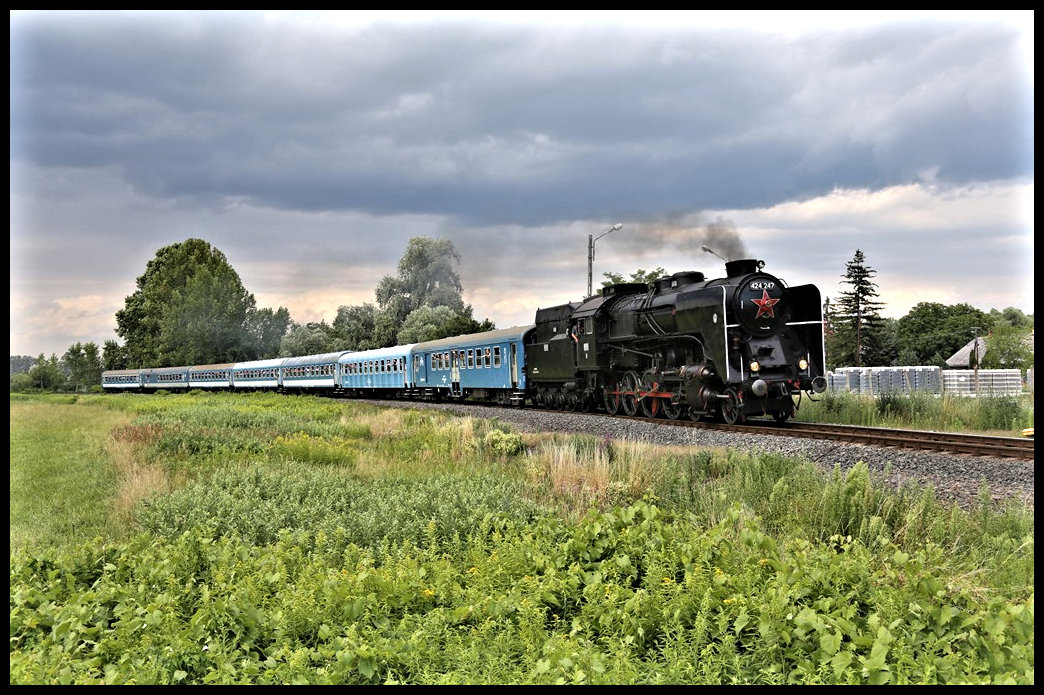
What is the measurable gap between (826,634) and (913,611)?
3.11 feet

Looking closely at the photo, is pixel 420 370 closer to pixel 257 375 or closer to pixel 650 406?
pixel 650 406

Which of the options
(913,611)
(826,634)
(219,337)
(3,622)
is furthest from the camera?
(219,337)

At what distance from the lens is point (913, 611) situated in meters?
5.59

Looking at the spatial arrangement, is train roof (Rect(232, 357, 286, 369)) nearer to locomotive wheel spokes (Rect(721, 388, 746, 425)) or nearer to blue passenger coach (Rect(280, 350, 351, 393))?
blue passenger coach (Rect(280, 350, 351, 393))

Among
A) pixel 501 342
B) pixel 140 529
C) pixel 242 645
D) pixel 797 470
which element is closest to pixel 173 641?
pixel 242 645

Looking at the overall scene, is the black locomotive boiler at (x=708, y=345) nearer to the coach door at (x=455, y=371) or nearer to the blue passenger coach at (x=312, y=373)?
the coach door at (x=455, y=371)

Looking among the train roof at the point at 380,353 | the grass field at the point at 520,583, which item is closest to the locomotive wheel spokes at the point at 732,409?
the grass field at the point at 520,583

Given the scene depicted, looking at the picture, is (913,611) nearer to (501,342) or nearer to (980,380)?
(501,342)

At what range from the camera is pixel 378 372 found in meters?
50.4

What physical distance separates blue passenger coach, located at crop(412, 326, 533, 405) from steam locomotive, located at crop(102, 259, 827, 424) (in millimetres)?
89

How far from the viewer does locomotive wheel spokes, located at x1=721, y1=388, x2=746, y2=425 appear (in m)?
19.8

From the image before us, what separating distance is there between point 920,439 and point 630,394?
32.1 ft

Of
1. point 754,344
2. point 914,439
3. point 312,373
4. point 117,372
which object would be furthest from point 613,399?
point 117,372

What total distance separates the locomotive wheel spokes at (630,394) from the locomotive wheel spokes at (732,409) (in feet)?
11.9
